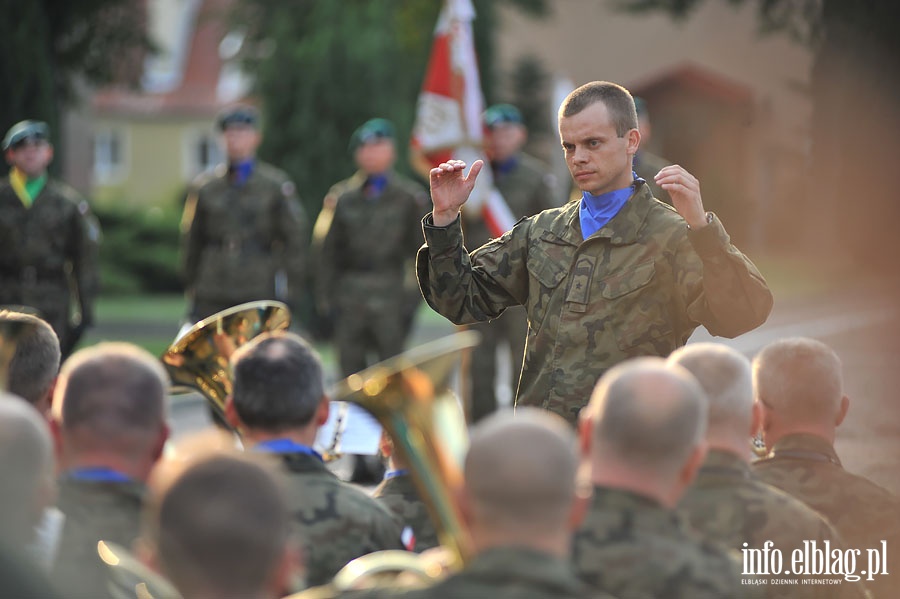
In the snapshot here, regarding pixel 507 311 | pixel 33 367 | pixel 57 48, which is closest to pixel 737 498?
pixel 33 367

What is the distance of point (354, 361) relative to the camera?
10961 millimetres

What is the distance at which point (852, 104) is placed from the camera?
955 cm

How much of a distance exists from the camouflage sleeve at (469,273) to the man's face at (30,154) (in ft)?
18.4

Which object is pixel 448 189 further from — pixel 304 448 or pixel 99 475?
pixel 99 475

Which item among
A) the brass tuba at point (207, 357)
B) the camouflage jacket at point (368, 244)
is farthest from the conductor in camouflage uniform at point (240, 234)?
the brass tuba at point (207, 357)

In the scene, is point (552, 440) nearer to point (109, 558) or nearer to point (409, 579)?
point (409, 579)

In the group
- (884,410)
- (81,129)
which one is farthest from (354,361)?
(81,129)

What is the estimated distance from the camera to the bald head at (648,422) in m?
Answer: 3.13

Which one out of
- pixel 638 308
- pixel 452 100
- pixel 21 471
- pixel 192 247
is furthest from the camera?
pixel 452 100

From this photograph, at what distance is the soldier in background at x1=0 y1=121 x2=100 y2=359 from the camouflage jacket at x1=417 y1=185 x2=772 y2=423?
573 cm

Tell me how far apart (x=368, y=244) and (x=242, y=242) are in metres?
1.02

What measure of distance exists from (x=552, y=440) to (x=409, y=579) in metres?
0.46

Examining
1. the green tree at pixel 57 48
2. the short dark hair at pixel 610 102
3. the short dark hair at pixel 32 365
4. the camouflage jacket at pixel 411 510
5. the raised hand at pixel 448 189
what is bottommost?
the camouflage jacket at pixel 411 510

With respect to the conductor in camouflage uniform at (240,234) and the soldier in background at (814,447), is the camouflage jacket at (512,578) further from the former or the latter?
the conductor in camouflage uniform at (240,234)
